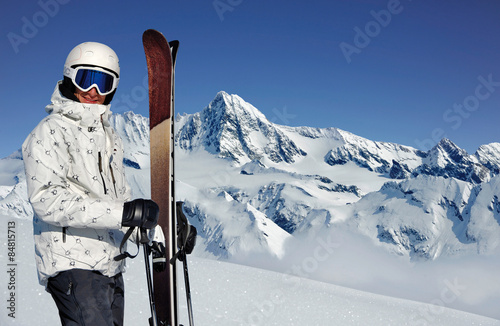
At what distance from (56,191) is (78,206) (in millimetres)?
143

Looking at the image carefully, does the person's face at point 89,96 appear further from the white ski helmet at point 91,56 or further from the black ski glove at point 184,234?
the black ski glove at point 184,234

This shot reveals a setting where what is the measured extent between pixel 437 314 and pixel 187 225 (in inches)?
198

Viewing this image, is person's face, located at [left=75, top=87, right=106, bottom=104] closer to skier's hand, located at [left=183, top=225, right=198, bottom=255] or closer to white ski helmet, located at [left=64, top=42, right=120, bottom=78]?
white ski helmet, located at [left=64, top=42, right=120, bottom=78]

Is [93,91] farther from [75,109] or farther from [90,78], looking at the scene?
[75,109]

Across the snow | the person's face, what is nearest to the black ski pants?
the person's face

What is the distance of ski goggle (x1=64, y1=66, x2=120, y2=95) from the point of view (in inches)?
96.0

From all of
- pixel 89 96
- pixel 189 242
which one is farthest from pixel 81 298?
pixel 89 96

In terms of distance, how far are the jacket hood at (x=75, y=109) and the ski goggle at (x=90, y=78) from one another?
120 millimetres

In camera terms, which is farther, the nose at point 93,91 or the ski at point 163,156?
the ski at point 163,156

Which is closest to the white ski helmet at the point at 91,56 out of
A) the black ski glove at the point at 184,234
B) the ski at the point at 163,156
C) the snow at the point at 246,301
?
the ski at the point at 163,156

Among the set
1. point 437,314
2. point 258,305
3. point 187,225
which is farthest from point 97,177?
point 437,314

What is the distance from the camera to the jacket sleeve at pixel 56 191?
6.56ft

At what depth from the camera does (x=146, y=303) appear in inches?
197

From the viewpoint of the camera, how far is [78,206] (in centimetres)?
201
